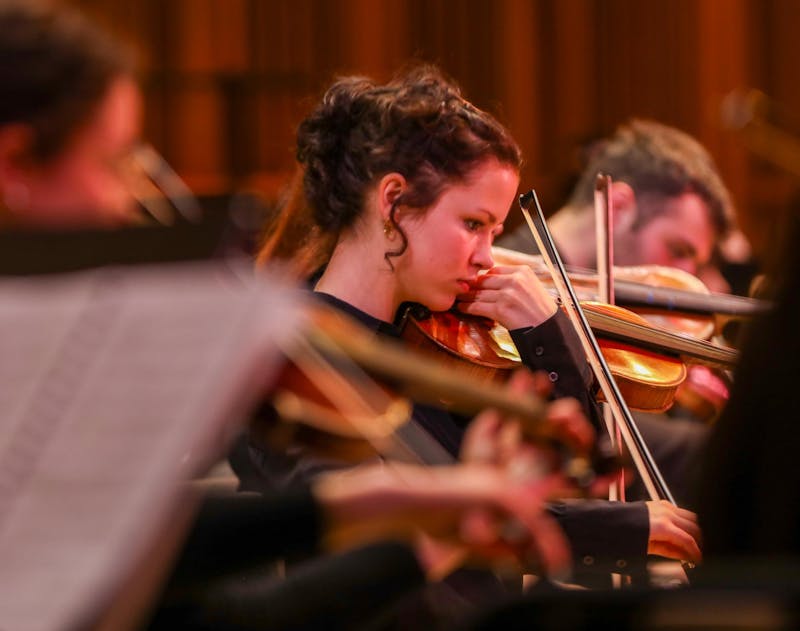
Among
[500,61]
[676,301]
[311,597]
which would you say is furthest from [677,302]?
[500,61]

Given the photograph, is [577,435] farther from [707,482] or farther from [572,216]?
[572,216]

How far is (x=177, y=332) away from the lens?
2.70 ft

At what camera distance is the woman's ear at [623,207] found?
2.96 meters

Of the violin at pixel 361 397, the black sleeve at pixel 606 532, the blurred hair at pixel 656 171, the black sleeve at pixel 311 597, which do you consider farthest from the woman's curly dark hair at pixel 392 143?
the blurred hair at pixel 656 171

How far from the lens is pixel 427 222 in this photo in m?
1.79

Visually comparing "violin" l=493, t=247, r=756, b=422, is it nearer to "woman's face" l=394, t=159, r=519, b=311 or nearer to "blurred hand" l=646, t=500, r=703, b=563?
"woman's face" l=394, t=159, r=519, b=311

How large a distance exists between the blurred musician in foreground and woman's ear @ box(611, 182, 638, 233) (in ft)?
6.56

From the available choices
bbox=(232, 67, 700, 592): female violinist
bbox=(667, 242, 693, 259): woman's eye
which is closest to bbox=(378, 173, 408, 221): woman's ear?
bbox=(232, 67, 700, 592): female violinist

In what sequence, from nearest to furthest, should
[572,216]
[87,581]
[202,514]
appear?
[87,581]
[202,514]
[572,216]

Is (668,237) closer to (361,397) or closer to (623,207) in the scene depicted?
(623,207)

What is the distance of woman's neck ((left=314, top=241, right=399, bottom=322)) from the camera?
71.3 inches

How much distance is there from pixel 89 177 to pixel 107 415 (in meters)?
0.32

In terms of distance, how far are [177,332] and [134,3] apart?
440 cm

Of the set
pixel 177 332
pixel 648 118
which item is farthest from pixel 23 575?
pixel 648 118
